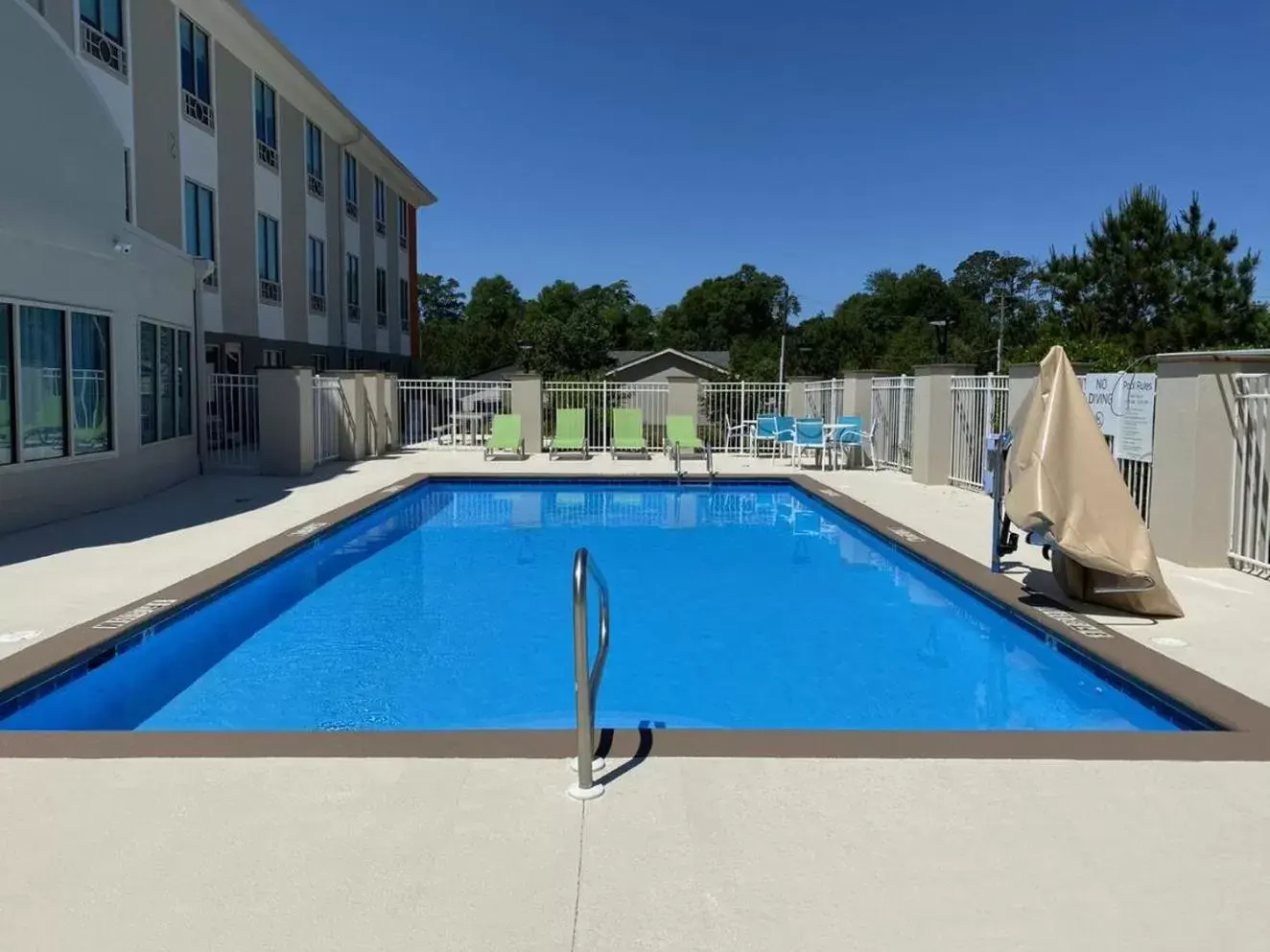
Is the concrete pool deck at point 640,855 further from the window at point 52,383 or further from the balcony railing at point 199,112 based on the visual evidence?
the balcony railing at point 199,112

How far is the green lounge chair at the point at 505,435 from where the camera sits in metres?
18.0

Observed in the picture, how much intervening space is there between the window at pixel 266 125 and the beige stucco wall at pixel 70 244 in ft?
27.6

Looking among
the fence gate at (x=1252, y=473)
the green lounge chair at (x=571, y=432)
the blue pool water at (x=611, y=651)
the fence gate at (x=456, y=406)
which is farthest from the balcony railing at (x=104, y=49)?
the fence gate at (x=1252, y=473)

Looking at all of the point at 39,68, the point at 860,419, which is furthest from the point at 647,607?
the point at 860,419

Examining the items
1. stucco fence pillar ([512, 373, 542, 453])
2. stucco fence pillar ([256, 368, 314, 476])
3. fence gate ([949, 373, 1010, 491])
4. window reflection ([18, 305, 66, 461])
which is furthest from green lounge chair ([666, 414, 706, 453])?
window reflection ([18, 305, 66, 461])

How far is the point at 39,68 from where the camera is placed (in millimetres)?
9664

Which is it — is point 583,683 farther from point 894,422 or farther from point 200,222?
point 200,222

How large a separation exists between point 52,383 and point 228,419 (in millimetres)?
7359

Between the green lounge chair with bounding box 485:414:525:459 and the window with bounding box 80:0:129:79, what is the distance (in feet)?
27.4

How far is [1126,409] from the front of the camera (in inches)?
352

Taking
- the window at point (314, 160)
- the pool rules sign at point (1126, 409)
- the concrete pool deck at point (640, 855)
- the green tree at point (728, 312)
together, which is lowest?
the concrete pool deck at point (640, 855)

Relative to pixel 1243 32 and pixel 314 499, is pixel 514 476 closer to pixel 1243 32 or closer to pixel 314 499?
pixel 314 499

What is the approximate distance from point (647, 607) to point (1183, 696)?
4.16 meters

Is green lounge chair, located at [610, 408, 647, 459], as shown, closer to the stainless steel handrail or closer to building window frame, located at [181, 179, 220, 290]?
building window frame, located at [181, 179, 220, 290]
